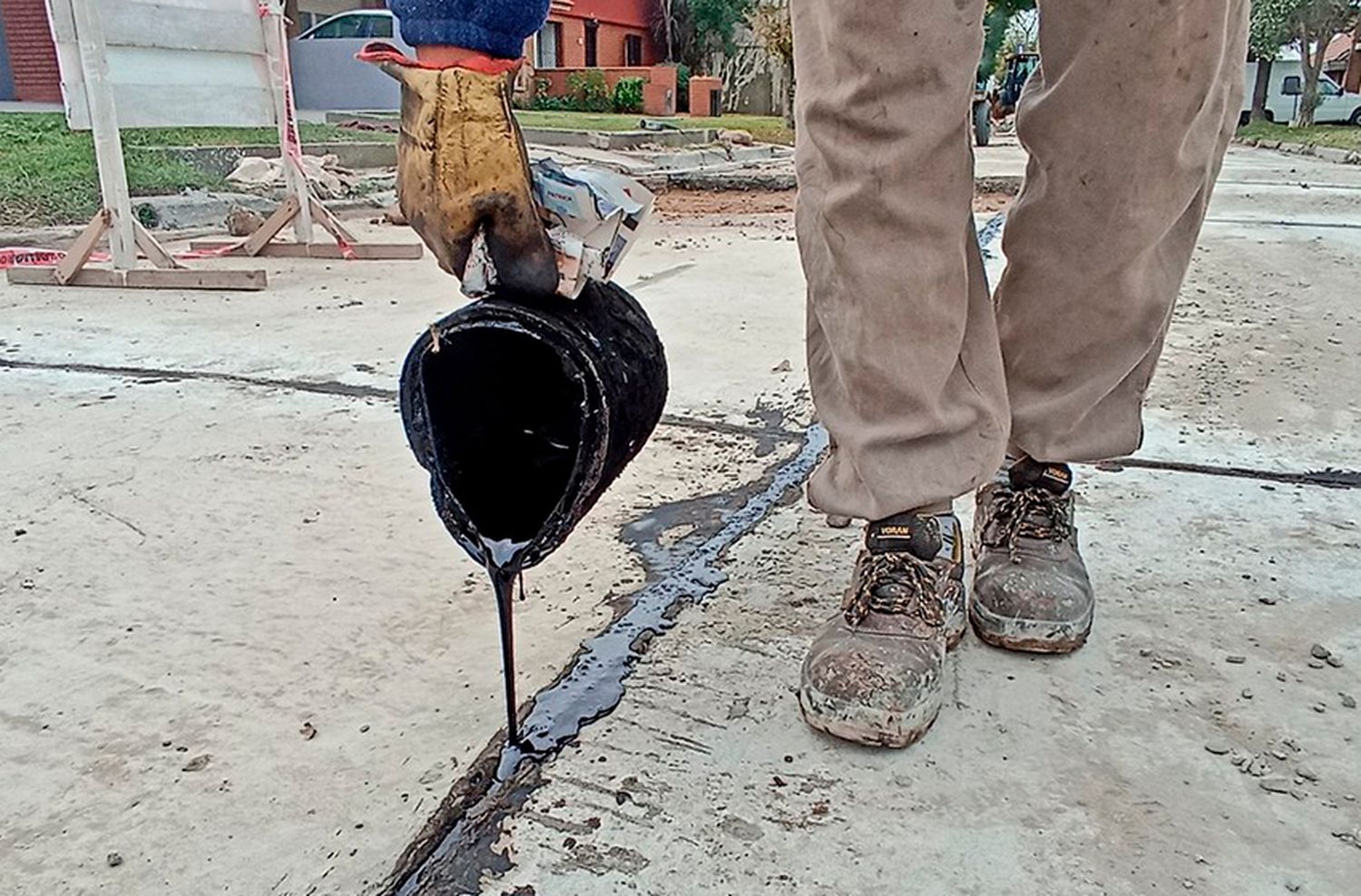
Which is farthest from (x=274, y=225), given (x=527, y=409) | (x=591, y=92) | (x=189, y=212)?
(x=591, y=92)

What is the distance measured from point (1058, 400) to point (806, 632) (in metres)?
0.35

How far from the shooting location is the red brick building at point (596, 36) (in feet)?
72.1

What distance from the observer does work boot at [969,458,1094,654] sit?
1.10 meters

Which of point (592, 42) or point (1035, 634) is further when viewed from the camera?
point (592, 42)

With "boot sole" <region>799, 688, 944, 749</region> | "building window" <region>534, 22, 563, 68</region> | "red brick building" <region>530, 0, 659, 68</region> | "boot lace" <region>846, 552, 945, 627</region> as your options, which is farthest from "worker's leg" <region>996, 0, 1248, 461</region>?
"building window" <region>534, 22, 563, 68</region>

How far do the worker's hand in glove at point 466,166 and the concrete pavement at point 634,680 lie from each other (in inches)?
16.7

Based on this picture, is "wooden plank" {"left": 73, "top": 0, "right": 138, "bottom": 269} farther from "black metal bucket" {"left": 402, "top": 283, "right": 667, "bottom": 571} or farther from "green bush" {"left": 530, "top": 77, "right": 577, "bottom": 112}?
"green bush" {"left": 530, "top": 77, "right": 577, "bottom": 112}

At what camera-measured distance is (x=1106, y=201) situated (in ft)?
3.45

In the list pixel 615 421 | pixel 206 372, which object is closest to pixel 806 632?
pixel 615 421

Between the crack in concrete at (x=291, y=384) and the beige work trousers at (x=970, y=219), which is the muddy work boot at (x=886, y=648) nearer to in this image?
the beige work trousers at (x=970, y=219)

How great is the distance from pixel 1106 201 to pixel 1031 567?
37cm

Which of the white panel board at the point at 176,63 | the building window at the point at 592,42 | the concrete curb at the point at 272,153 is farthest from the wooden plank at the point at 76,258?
the building window at the point at 592,42

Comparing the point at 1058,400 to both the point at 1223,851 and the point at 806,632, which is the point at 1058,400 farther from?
the point at 1223,851

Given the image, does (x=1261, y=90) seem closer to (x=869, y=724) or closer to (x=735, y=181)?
(x=735, y=181)
